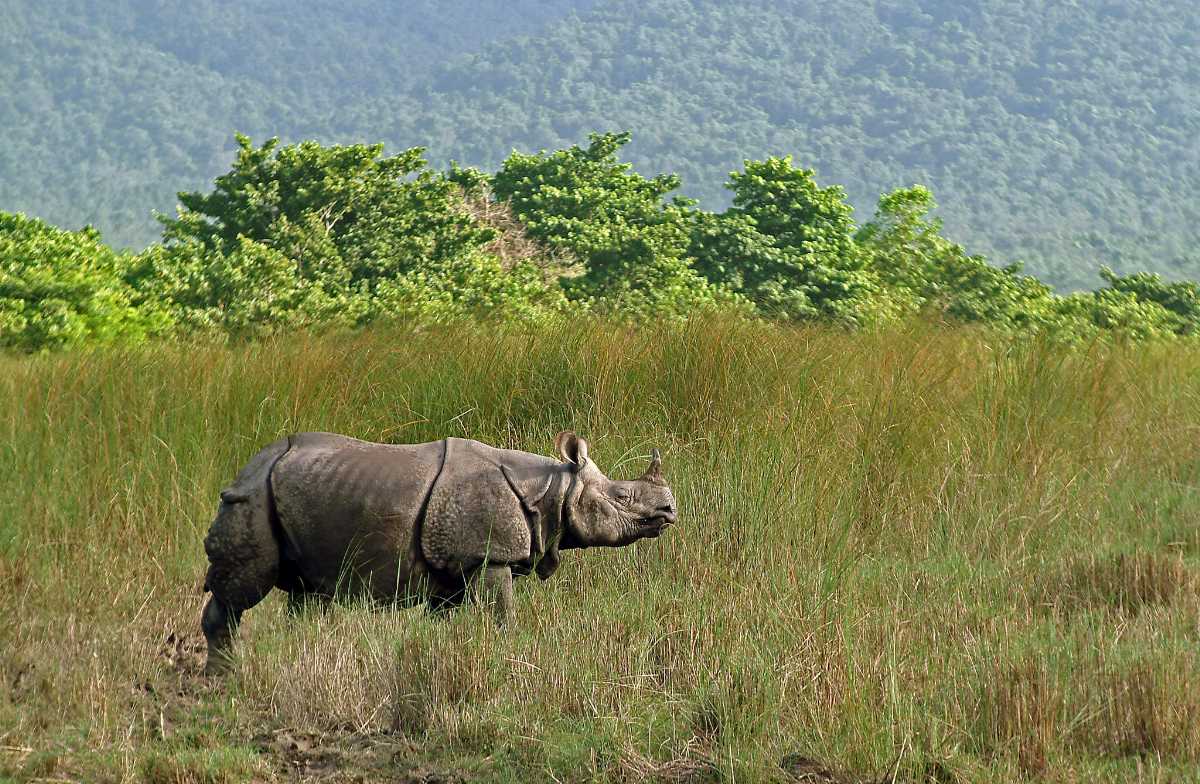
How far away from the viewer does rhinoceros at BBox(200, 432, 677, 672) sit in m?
4.83

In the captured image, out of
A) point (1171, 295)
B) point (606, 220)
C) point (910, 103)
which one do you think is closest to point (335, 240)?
point (606, 220)

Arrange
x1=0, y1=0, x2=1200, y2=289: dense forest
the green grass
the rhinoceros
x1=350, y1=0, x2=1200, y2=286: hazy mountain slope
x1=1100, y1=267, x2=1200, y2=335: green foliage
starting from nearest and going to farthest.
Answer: the green grass
the rhinoceros
x1=1100, y1=267, x2=1200, y2=335: green foliage
x1=350, y1=0, x2=1200, y2=286: hazy mountain slope
x1=0, y1=0, x2=1200, y2=289: dense forest

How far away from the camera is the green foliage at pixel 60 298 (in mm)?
19297

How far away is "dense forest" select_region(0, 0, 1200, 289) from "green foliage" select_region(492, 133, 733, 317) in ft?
181

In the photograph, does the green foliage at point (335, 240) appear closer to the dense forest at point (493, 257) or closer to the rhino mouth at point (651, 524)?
the dense forest at point (493, 257)

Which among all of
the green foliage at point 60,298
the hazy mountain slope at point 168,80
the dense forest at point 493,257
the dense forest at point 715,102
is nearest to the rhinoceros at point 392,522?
the dense forest at point 493,257

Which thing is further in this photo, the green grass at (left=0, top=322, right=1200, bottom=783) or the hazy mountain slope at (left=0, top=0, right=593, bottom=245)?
the hazy mountain slope at (left=0, top=0, right=593, bottom=245)

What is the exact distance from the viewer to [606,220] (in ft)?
86.5

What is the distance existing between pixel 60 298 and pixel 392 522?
56.6 feet

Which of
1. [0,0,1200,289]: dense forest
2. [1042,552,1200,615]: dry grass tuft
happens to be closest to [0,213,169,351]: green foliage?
[1042,552,1200,615]: dry grass tuft

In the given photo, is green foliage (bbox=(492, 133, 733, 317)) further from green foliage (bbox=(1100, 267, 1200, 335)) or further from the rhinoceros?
the rhinoceros

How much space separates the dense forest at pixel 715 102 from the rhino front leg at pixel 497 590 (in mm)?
78051

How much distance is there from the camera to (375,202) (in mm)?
23375

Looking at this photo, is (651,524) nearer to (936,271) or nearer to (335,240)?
(335,240)
